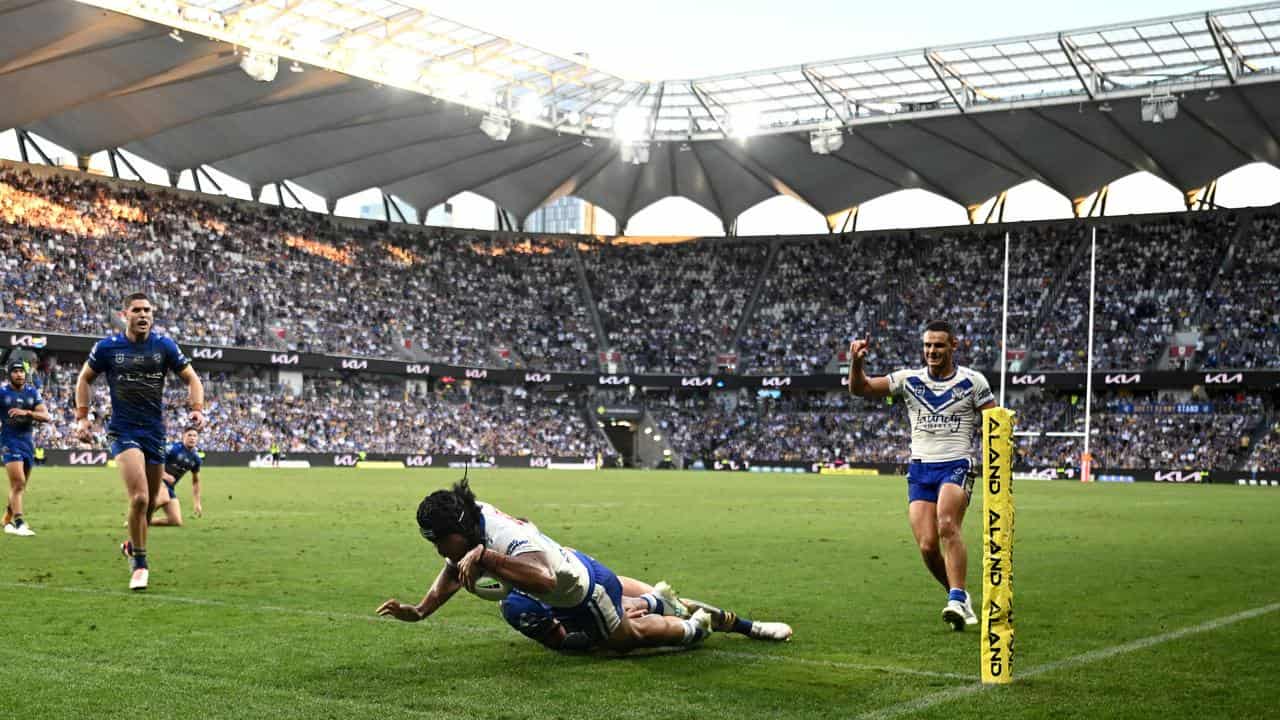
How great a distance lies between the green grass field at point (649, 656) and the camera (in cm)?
673

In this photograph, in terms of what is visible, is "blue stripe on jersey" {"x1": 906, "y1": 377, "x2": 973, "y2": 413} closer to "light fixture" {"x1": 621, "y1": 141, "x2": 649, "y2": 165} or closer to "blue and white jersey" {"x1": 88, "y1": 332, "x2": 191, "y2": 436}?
"blue and white jersey" {"x1": 88, "y1": 332, "x2": 191, "y2": 436}

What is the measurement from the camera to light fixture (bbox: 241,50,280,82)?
4559 centimetres

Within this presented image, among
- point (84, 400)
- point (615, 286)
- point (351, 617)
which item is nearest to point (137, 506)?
point (84, 400)

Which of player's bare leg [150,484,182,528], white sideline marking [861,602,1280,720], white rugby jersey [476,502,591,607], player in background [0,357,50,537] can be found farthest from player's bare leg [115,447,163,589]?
player's bare leg [150,484,182,528]

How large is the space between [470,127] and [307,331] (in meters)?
13.4

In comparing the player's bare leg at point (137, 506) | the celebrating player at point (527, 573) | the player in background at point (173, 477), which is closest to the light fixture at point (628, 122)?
the player in background at point (173, 477)

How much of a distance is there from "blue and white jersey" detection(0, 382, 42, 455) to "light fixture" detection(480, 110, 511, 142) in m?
40.1

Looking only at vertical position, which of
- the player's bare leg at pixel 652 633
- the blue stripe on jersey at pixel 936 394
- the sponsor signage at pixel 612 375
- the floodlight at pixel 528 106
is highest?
the floodlight at pixel 528 106

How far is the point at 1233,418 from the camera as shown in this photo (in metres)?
59.1

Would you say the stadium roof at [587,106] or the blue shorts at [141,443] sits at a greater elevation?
the stadium roof at [587,106]

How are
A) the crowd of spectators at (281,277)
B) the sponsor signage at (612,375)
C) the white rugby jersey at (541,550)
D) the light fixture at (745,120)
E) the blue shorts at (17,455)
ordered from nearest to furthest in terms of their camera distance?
the white rugby jersey at (541,550) < the blue shorts at (17,455) < the sponsor signage at (612,375) < the crowd of spectators at (281,277) < the light fixture at (745,120)

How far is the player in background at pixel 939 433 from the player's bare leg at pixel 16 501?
1220cm

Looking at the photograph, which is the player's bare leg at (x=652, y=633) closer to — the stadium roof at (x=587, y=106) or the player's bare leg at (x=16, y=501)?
the player's bare leg at (x=16, y=501)

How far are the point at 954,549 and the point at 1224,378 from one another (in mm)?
55300
